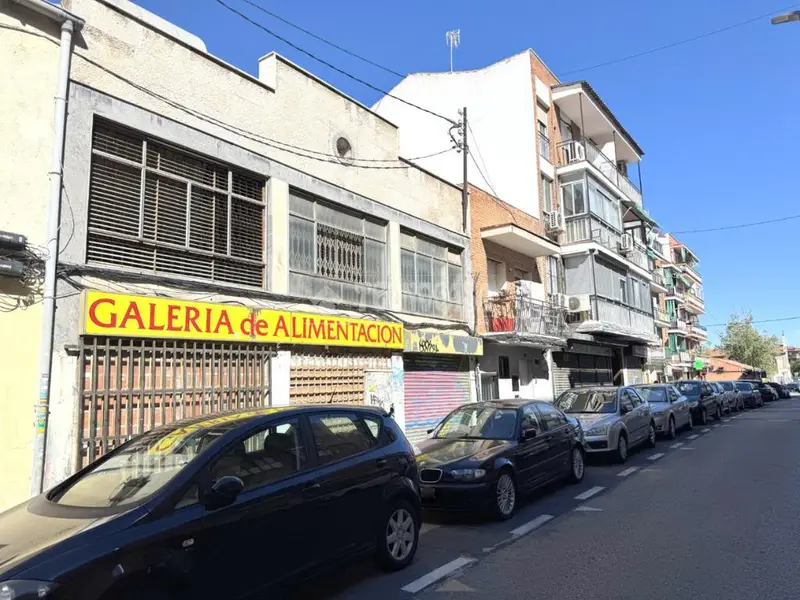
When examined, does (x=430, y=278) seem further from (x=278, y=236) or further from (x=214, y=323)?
(x=214, y=323)

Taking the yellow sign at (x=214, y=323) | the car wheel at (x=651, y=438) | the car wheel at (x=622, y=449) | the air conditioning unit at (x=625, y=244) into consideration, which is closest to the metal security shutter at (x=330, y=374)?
the yellow sign at (x=214, y=323)

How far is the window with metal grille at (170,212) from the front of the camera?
28.5 feet

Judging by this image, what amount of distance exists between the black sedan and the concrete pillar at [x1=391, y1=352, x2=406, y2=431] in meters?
4.20

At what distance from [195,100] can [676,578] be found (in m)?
9.48

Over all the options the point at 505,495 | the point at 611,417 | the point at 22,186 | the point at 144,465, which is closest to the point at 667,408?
the point at 611,417

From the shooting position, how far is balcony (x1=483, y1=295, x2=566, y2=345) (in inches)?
679

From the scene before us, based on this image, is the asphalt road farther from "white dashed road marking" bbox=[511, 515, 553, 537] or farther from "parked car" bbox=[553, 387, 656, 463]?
"parked car" bbox=[553, 387, 656, 463]

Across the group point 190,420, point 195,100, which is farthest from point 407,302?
point 190,420

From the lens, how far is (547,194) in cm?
2320

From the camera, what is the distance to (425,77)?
23094 mm

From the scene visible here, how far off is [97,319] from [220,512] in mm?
5083

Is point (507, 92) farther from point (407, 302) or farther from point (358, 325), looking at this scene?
point (358, 325)

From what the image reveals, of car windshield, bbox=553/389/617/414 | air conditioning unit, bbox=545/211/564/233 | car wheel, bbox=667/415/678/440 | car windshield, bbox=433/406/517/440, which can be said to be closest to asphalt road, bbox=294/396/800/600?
car windshield, bbox=433/406/517/440

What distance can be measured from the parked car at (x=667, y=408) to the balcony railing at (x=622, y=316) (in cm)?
489
